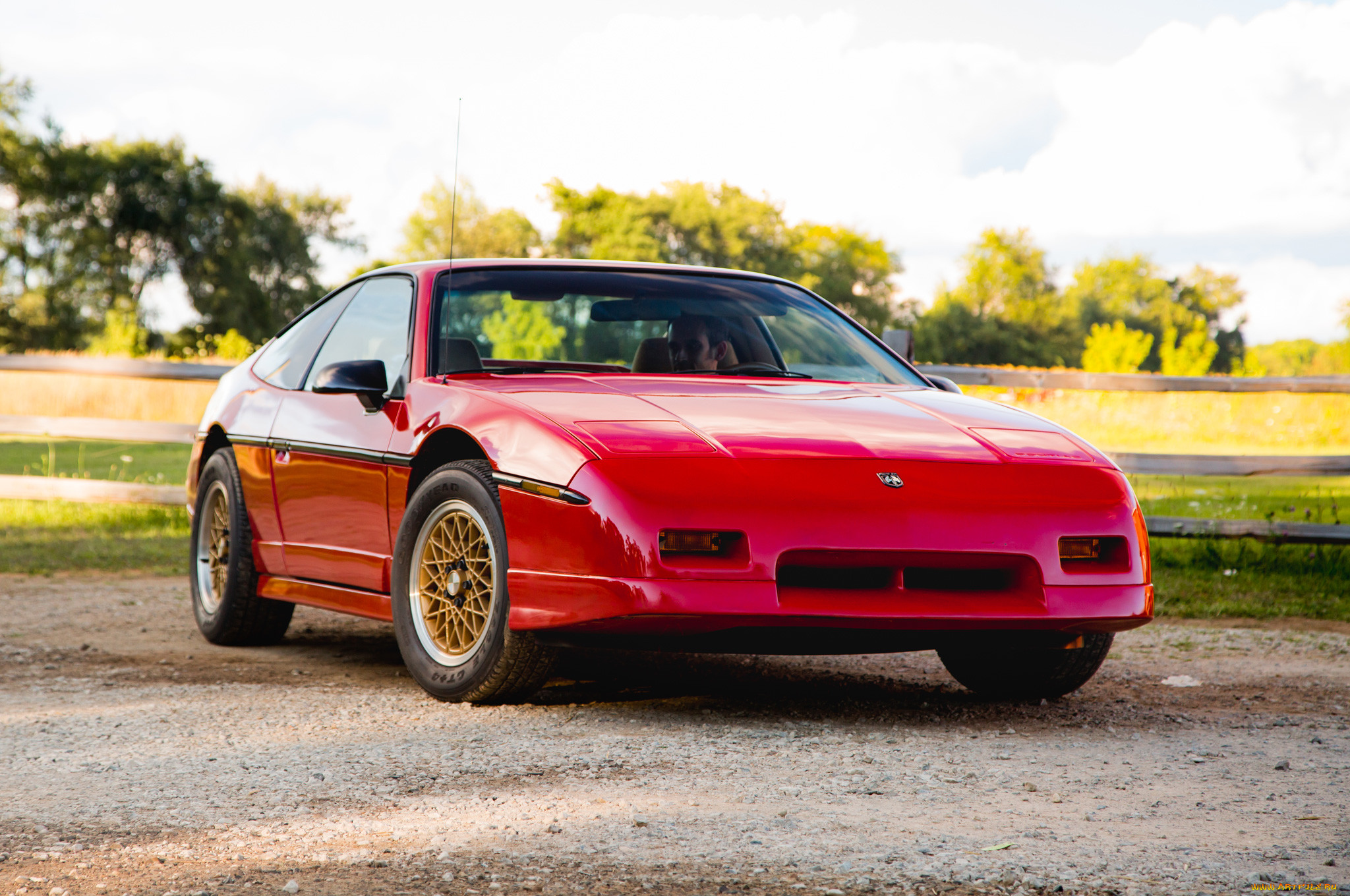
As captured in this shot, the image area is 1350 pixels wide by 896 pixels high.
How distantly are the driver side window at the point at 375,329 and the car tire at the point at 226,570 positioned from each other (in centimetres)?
66

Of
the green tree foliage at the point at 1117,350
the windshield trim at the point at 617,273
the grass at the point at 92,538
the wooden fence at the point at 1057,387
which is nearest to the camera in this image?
the windshield trim at the point at 617,273

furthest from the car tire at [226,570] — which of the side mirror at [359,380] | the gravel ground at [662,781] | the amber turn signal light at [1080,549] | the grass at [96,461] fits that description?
the grass at [96,461]

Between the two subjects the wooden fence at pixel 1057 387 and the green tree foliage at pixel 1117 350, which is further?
the green tree foliage at pixel 1117 350

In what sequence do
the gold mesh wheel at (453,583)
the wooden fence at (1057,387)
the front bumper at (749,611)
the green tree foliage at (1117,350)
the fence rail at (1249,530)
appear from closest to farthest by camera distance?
the front bumper at (749,611) < the gold mesh wheel at (453,583) < the fence rail at (1249,530) < the wooden fence at (1057,387) < the green tree foliage at (1117,350)

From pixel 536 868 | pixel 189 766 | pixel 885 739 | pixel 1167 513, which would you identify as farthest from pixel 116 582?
pixel 1167 513

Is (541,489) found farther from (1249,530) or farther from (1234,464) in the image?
(1234,464)

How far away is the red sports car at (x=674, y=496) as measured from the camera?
378cm

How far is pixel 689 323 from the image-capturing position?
5246mm

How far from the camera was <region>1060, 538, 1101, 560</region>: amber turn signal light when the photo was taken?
158 inches

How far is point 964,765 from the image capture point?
11.7 feet

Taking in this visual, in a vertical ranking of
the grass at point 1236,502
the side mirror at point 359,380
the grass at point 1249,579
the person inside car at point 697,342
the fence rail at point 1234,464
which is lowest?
the grass at point 1249,579

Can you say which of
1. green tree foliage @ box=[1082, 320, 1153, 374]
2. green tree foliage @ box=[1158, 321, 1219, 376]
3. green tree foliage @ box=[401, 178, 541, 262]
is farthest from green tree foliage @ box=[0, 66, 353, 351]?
green tree foliage @ box=[1158, 321, 1219, 376]

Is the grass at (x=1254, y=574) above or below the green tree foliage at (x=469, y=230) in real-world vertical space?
below

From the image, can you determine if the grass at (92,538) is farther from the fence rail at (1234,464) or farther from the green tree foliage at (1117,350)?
the green tree foliage at (1117,350)
